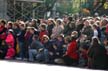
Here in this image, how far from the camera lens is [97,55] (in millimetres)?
15352

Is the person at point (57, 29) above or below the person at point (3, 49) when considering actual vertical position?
above

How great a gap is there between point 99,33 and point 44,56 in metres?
2.23

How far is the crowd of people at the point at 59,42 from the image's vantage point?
1546 cm

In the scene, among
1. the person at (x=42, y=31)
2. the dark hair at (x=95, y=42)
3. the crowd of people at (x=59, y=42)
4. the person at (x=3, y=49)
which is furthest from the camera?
the person at (x=3, y=49)

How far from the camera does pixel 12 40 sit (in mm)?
17500

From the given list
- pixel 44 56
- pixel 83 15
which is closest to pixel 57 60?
pixel 44 56

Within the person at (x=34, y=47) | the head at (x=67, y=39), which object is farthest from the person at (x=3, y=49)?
the head at (x=67, y=39)

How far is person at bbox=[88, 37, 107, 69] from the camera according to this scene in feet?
50.2

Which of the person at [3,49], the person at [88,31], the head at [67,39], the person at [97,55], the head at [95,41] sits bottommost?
the person at [3,49]

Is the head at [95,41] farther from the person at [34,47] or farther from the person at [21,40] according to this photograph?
the person at [21,40]

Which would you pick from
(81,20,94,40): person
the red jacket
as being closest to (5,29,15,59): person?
the red jacket

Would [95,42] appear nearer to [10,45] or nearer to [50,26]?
[50,26]

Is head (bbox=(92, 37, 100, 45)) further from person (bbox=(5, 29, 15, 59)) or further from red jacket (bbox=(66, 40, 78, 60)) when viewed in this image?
person (bbox=(5, 29, 15, 59))

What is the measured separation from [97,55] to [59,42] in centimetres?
169
